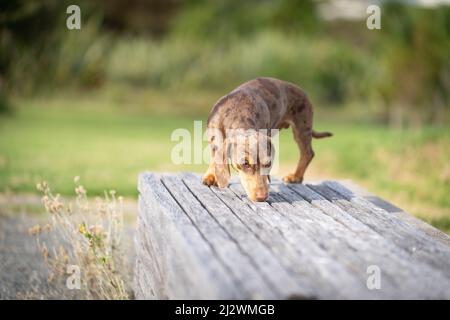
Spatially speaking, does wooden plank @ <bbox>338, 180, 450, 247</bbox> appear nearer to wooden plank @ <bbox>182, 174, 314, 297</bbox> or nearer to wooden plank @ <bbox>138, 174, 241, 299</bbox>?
wooden plank @ <bbox>182, 174, 314, 297</bbox>

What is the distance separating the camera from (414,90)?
14602mm

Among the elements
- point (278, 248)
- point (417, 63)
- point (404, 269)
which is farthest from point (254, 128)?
point (417, 63)

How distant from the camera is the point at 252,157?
361 centimetres

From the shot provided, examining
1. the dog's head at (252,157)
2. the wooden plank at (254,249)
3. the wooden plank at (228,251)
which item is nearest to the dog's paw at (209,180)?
the wooden plank at (254,249)

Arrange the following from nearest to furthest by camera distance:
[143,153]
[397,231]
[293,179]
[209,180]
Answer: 1. [397,231]
2. [209,180]
3. [293,179]
4. [143,153]

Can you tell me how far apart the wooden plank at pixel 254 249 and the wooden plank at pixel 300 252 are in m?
0.05

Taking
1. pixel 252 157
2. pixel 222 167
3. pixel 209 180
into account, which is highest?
pixel 252 157

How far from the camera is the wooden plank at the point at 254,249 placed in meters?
2.58

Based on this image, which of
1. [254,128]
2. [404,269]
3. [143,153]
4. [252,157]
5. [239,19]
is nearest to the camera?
[404,269]

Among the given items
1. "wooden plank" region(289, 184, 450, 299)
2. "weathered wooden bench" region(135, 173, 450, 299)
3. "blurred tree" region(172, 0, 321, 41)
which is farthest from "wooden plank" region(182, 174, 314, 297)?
"blurred tree" region(172, 0, 321, 41)

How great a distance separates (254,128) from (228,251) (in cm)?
115

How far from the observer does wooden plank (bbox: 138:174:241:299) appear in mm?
2584

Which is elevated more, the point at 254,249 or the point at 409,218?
the point at 254,249

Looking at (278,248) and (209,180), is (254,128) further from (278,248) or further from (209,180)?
(278,248)
